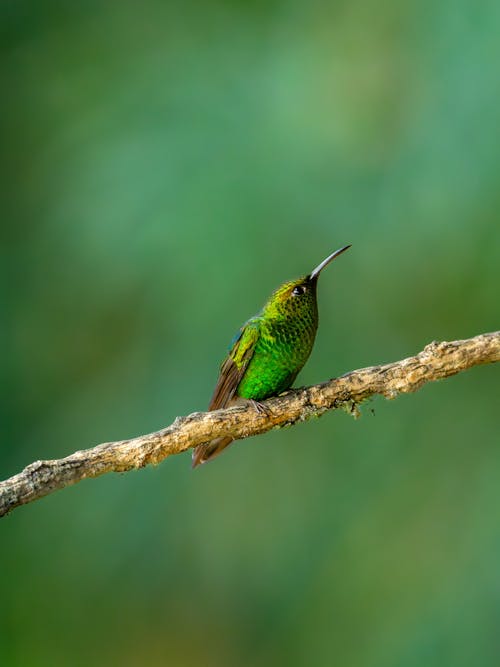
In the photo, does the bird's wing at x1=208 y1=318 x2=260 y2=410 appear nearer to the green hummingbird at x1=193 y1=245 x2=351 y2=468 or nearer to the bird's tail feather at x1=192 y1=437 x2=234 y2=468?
the green hummingbird at x1=193 y1=245 x2=351 y2=468

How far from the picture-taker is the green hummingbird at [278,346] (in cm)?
342

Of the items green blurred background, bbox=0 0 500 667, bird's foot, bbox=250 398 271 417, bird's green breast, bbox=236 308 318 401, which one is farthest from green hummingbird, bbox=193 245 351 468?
green blurred background, bbox=0 0 500 667

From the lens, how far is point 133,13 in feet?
21.1

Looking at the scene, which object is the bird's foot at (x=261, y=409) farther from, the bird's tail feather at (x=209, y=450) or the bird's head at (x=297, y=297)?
the bird's head at (x=297, y=297)

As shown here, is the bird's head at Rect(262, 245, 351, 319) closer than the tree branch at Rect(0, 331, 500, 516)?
No

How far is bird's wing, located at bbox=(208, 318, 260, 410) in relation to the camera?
3.53 m

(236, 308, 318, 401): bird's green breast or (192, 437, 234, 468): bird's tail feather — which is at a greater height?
(236, 308, 318, 401): bird's green breast

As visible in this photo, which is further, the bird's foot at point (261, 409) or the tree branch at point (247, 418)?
the bird's foot at point (261, 409)

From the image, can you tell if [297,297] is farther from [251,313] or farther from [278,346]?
[251,313]

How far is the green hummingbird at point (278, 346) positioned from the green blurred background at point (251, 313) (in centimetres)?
174

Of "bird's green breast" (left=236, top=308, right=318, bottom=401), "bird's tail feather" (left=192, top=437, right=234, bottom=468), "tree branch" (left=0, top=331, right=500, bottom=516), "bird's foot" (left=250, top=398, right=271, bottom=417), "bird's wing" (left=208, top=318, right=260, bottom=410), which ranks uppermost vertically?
"bird's wing" (left=208, top=318, right=260, bottom=410)

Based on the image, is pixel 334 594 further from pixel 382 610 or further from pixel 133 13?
pixel 133 13

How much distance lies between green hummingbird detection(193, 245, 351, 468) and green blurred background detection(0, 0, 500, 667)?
68.5 inches

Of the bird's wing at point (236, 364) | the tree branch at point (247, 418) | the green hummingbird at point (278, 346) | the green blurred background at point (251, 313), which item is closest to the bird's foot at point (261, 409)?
the tree branch at point (247, 418)
